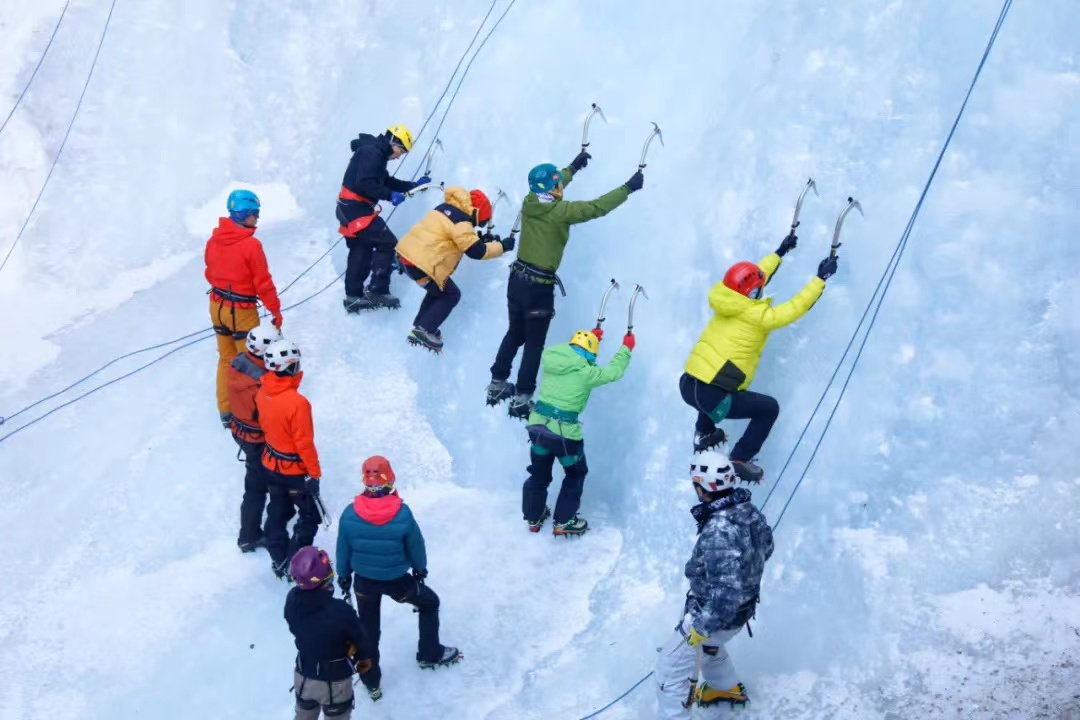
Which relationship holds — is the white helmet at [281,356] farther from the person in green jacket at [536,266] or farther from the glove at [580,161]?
the glove at [580,161]

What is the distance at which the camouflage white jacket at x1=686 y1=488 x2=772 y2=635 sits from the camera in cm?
513

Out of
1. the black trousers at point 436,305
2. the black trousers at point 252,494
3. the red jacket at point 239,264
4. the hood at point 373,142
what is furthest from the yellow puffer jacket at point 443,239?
the black trousers at point 252,494

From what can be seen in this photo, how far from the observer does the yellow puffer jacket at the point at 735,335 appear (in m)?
6.23

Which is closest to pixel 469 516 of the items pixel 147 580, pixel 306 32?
pixel 147 580

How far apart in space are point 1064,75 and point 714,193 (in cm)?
238

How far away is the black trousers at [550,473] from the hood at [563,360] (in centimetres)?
44

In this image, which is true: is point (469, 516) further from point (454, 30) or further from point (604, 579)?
point (454, 30)

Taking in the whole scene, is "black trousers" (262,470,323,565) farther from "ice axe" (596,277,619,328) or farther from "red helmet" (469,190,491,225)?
"red helmet" (469,190,491,225)

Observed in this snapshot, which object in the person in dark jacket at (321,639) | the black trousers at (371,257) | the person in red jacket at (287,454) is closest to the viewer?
the person in dark jacket at (321,639)

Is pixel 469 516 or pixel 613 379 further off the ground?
pixel 613 379

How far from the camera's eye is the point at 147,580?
7.67 metres

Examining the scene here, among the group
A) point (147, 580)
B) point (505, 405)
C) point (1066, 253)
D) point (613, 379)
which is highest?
point (1066, 253)

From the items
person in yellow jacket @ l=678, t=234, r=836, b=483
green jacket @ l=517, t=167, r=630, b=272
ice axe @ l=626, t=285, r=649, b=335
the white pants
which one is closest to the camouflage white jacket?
the white pants

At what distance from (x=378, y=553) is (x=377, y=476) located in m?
0.49
